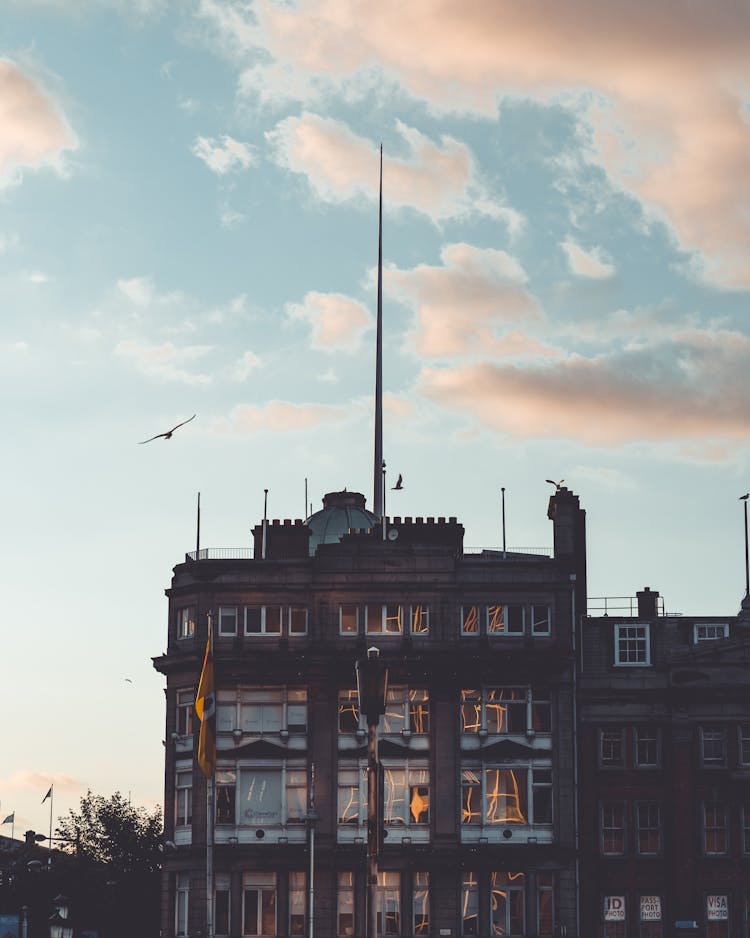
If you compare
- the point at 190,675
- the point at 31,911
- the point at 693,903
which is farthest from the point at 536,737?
the point at 31,911

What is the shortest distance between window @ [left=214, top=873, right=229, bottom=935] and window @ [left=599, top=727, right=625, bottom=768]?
21351 mm

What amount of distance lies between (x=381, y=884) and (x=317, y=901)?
3.41m

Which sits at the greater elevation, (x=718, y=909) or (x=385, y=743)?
(x=385, y=743)

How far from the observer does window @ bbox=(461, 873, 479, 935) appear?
93.6 meters

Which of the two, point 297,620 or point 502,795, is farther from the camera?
point 297,620

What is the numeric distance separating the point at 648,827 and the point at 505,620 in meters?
13.6

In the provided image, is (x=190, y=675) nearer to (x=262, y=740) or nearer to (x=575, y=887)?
(x=262, y=740)

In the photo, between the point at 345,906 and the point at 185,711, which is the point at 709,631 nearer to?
the point at 345,906

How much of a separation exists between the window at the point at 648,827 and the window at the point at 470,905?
988 centimetres

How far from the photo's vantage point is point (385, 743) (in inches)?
3767

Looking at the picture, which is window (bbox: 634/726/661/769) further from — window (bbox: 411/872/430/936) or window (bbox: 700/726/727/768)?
window (bbox: 411/872/430/936)

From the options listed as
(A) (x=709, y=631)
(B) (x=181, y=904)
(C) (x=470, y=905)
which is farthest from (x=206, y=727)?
(A) (x=709, y=631)

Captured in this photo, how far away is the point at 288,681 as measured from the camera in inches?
3782

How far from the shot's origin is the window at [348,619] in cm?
9725
